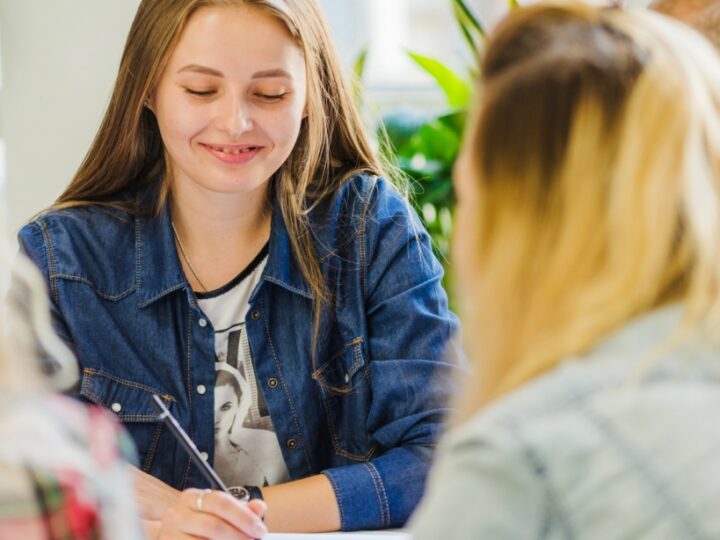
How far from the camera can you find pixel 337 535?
1.32 metres

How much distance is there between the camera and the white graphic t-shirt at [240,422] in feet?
5.12

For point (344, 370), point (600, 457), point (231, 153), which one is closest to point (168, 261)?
point (231, 153)

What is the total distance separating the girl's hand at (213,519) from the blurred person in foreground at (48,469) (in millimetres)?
396

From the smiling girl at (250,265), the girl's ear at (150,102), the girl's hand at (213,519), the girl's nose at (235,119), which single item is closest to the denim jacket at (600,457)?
the girl's hand at (213,519)

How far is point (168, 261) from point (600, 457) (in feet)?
3.27

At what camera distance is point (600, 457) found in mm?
726

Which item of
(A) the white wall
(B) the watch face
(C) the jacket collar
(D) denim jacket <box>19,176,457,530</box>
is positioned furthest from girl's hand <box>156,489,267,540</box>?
(A) the white wall

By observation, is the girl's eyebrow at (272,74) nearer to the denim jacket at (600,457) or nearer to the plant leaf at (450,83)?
the denim jacket at (600,457)

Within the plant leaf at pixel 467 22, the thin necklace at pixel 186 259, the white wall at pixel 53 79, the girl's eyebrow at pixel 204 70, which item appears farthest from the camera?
the white wall at pixel 53 79

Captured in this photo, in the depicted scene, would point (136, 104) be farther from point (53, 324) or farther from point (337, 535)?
point (337, 535)

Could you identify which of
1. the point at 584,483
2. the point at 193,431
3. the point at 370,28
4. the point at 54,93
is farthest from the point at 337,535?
the point at 370,28

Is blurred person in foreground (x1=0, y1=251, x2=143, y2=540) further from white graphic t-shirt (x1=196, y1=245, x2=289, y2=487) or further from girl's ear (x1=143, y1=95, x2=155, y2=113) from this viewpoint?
girl's ear (x1=143, y1=95, x2=155, y2=113)

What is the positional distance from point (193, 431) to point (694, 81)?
37.4 inches

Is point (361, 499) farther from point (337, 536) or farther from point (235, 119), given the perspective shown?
point (235, 119)
